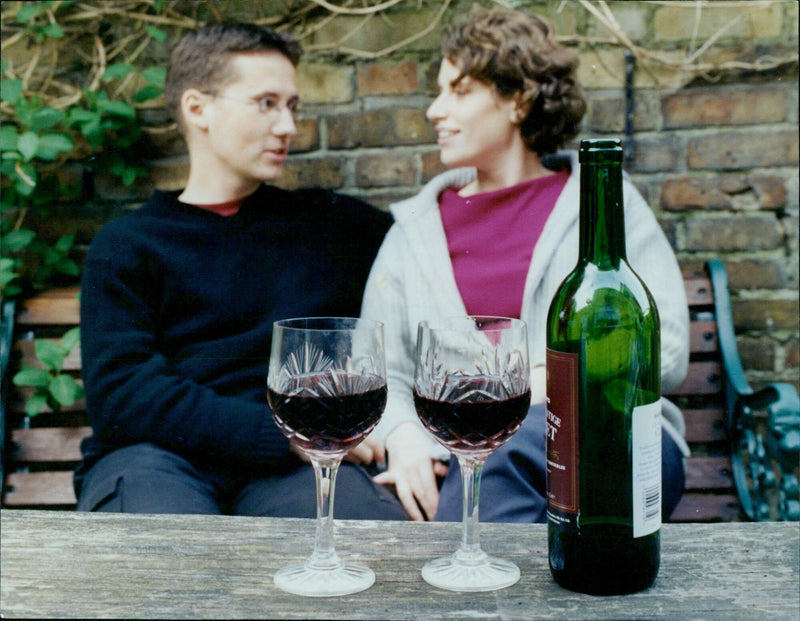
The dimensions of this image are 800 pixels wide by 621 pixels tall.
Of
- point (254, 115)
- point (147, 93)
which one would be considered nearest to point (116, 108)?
point (147, 93)

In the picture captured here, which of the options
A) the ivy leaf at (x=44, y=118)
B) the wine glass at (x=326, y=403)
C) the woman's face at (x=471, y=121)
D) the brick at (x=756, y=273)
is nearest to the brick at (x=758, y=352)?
the brick at (x=756, y=273)

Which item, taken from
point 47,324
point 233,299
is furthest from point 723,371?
point 47,324

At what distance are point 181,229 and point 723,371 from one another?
1034 millimetres

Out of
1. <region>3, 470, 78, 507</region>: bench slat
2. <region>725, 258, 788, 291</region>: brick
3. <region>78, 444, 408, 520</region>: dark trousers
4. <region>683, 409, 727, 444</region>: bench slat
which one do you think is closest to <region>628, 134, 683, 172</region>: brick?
<region>725, 258, 788, 291</region>: brick

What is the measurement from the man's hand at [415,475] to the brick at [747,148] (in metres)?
0.78

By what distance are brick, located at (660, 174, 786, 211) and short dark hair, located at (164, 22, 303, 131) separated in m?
0.77

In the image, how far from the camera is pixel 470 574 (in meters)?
0.71

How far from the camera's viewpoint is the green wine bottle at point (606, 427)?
680 mm

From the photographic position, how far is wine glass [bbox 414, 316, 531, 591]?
71 cm

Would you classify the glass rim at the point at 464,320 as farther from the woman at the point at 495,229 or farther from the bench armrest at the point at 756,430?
the bench armrest at the point at 756,430

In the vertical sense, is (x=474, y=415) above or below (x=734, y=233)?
below

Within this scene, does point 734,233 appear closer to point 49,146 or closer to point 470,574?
point 470,574

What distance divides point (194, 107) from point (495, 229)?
2.00 ft

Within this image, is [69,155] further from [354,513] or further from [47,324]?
[354,513]
